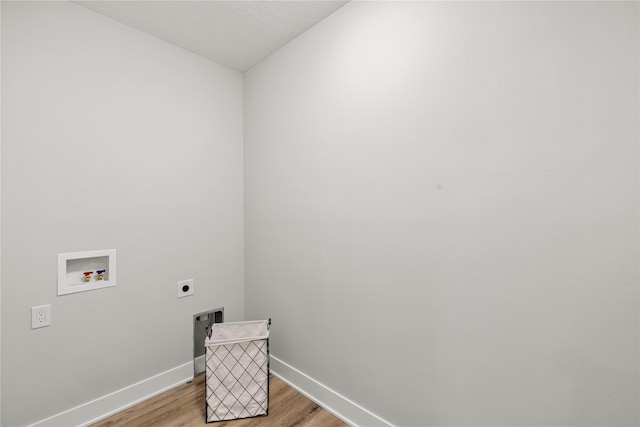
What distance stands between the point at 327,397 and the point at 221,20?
2.39 m

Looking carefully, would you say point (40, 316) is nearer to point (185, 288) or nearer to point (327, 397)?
point (185, 288)

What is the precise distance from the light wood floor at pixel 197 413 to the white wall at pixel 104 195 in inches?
7.2

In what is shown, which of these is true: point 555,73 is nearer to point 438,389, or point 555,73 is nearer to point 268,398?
point 438,389

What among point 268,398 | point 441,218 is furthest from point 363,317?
point 268,398

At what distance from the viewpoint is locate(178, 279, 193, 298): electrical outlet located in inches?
79.0

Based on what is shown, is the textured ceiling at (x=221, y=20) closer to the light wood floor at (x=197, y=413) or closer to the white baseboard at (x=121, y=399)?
the white baseboard at (x=121, y=399)

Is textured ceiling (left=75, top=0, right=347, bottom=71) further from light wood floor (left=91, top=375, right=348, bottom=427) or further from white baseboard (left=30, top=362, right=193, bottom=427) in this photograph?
light wood floor (left=91, top=375, right=348, bottom=427)

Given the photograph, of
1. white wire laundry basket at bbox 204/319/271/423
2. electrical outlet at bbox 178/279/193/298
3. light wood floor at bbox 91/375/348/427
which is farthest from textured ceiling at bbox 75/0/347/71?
light wood floor at bbox 91/375/348/427

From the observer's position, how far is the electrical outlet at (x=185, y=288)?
2.01 meters

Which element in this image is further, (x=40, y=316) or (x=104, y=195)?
(x=104, y=195)

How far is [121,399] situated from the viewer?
68.2 inches

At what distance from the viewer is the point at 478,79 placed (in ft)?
3.76

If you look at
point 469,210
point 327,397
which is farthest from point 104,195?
point 469,210

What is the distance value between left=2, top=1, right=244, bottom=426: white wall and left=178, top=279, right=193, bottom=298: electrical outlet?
0.03 meters
